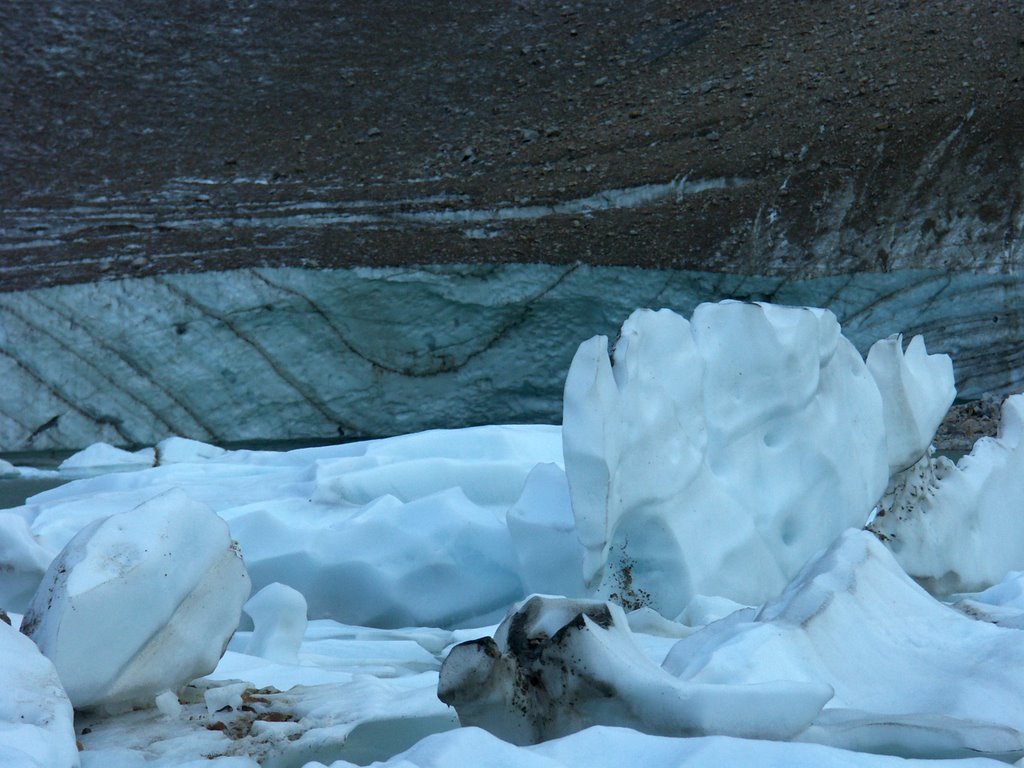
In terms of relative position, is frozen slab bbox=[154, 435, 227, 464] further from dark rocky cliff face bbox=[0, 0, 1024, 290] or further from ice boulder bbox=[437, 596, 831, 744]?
ice boulder bbox=[437, 596, 831, 744]

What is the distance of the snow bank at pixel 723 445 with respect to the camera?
2518 millimetres

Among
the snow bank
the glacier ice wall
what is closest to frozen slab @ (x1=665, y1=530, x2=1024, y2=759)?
the snow bank

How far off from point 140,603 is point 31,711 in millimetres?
317

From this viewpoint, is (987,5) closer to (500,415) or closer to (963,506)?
(500,415)

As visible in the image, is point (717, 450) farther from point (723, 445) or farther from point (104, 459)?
point (104, 459)

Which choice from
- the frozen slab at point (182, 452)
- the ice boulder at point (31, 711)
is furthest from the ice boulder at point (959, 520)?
the frozen slab at point (182, 452)

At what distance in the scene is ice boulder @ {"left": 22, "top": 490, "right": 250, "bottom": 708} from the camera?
161cm

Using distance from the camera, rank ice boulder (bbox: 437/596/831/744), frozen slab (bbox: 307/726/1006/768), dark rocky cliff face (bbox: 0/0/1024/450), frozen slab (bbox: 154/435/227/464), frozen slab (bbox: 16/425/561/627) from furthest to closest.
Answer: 1. dark rocky cliff face (bbox: 0/0/1024/450)
2. frozen slab (bbox: 154/435/227/464)
3. frozen slab (bbox: 16/425/561/627)
4. ice boulder (bbox: 437/596/831/744)
5. frozen slab (bbox: 307/726/1006/768)

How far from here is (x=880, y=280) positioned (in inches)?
342

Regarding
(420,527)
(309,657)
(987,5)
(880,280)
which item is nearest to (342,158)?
(880,280)

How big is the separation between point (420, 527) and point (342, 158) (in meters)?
9.18

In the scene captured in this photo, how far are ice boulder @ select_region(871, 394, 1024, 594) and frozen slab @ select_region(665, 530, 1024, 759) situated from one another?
1583 millimetres

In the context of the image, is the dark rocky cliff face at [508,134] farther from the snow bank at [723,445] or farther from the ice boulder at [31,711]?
the ice boulder at [31,711]

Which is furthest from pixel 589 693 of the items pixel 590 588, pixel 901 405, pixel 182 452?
pixel 182 452
